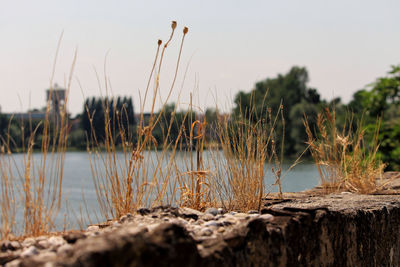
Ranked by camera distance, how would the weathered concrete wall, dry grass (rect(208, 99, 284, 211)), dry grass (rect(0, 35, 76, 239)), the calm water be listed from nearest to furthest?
the weathered concrete wall < dry grass (rect(0, 35, 76, 239)) < the calm water < dry grass (rect(208, 99, 284, 211))

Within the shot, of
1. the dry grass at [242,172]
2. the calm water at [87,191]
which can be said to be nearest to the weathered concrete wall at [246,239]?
the calm water at [87,191]

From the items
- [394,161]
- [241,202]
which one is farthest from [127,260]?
[394,161]

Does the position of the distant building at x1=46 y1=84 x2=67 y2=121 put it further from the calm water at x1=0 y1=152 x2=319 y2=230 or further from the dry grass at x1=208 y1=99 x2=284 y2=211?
the dry grass at x1=208 y1=99 x2=284 y2=211

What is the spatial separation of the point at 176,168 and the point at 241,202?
1.37 feet

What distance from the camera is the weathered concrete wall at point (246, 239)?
4.32 ft

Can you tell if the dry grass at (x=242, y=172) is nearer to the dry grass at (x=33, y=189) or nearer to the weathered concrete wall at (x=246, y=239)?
the weathered concrete wall at (x=246, y=239)

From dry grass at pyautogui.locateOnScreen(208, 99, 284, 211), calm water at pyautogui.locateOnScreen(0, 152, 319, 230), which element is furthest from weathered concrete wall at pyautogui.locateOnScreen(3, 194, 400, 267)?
dry grass at pyautogui.locateOnScreen(208, 99, 284, 211)

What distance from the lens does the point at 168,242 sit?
1435 mm

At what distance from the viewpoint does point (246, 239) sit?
1739mm

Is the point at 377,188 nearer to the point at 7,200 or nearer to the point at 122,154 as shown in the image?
the point at 122,154

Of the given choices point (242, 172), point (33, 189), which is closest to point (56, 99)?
point (33, 189)

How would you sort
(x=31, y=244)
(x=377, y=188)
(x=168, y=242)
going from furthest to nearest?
1. (x=377, y=188)
2. (x=31, y=244)
3. (x=168, y=242)

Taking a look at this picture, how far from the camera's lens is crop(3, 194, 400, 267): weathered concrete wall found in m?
1.32

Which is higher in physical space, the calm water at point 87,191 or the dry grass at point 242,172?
the dry grass at point 242,172
